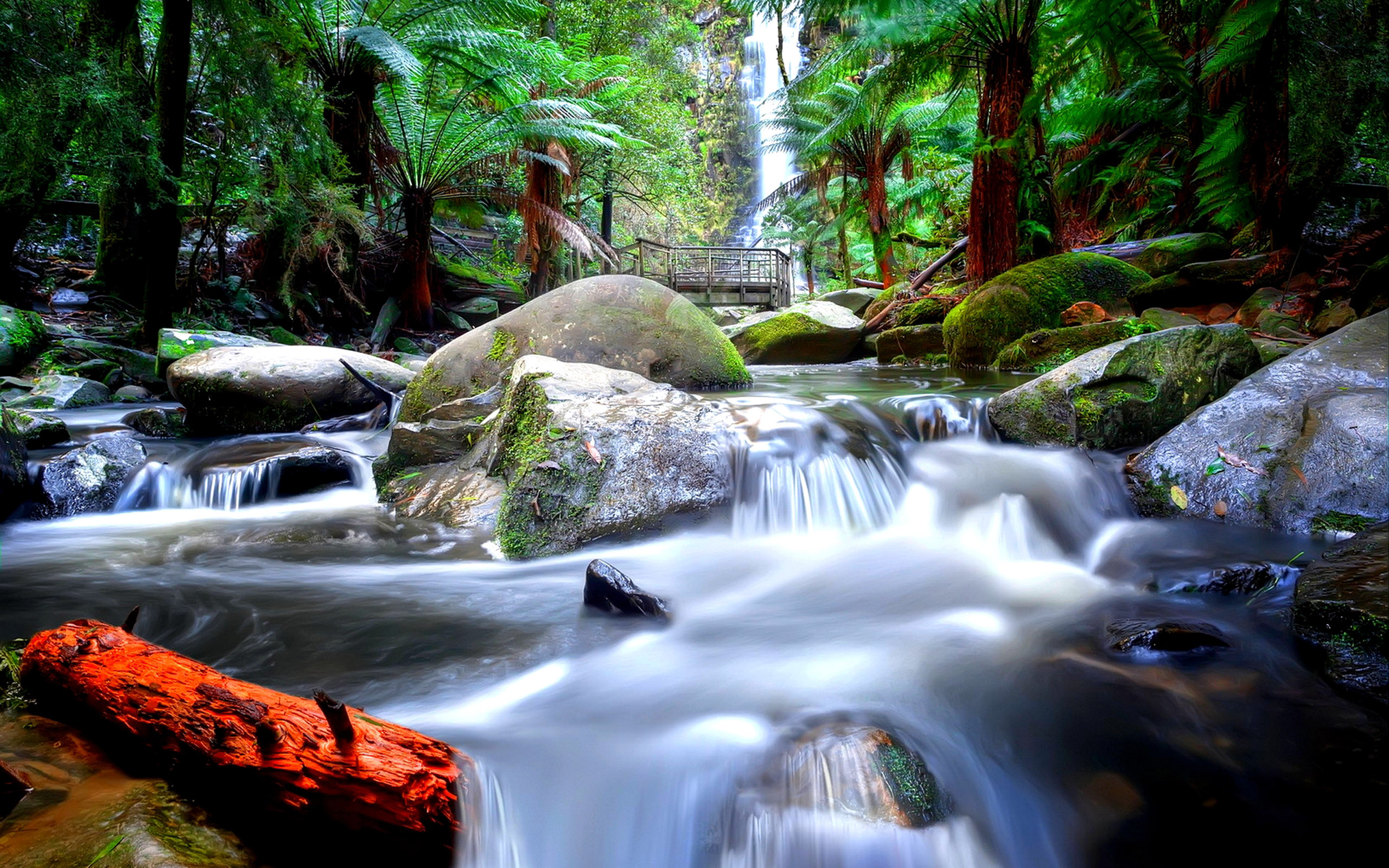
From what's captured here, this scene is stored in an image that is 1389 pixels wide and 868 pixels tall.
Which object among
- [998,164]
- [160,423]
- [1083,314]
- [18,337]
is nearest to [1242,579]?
[1083,314]

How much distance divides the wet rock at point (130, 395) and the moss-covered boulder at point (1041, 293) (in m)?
8.64

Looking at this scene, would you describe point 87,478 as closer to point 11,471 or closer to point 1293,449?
point 11,471

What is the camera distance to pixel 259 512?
14.8 feet

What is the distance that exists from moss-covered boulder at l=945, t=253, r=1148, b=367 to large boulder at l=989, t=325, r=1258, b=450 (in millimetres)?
2995

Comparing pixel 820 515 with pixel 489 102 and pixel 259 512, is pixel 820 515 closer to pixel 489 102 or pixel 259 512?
pixel 259 512

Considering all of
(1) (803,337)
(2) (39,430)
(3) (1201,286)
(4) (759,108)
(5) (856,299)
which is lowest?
(2) (39,430)

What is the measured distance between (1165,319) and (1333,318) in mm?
1511

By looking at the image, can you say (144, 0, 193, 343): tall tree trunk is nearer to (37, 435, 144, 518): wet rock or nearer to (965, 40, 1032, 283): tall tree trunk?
(37, 435, 144, 518): wet rock

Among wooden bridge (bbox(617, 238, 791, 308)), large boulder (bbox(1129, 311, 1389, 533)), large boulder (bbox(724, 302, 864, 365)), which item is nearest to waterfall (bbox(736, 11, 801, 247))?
Answer: wooden bridge (bbox(617, 238, 791, 308))

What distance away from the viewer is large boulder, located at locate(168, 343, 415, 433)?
5879 millimetres

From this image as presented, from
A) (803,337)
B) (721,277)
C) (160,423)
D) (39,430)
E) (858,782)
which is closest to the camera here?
(858,782)

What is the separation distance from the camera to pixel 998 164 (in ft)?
25.2

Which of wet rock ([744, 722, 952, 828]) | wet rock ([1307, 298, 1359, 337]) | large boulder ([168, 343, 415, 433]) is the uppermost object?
wet rock ([1307, 298, 1359, 337])

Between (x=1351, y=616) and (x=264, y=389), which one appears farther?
(x=264, y=389)
